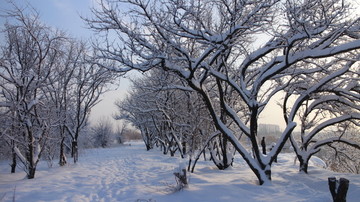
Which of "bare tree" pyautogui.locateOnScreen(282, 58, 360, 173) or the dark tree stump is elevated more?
"bare tree" pyautogui.locateOnScreen(282, 58, 360, 173)

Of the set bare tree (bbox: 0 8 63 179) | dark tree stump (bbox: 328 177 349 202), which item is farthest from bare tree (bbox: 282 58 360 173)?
bare tree (bbox: 0 8 63 179)

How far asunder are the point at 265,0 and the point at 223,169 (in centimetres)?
723

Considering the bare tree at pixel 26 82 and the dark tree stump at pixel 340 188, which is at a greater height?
the bare tree at pixel 26 82

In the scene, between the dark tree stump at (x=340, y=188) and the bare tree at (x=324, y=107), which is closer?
the dark tree stump at (x=340, y=188)

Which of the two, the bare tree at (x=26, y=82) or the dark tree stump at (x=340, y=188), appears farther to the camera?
the bare tree at (x=26, y=82)

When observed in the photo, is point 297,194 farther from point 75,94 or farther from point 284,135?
point 75,94

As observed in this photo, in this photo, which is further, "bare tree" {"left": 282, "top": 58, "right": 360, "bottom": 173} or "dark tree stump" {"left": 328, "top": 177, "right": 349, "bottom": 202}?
"bare tree" {"left": 282, "top": 58, "right": 360, "bottom": 173}

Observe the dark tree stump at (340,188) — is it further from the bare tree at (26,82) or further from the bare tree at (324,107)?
the bare tree at (26,82)

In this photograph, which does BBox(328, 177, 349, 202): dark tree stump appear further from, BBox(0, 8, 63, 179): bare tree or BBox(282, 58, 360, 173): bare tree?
BBox(0, 8, 63, 179): bare tree

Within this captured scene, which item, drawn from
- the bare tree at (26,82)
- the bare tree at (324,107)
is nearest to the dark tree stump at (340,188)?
the bare tree at (324,107)

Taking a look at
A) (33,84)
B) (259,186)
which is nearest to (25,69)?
(33,84)

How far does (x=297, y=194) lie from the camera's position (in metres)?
6.59

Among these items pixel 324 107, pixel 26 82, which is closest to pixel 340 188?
pixel 324 107

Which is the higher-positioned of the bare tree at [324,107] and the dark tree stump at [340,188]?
the bare tree at [324,107]
